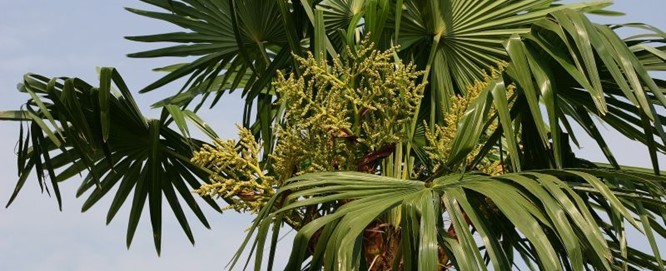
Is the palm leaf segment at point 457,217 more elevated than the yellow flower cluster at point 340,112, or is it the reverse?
the yellow flower cluster at point 340,112

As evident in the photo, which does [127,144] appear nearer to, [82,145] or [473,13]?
[82,145]

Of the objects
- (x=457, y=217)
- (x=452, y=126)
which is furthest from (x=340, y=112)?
(x=457, y=217)

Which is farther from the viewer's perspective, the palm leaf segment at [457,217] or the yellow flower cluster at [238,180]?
the yellow flower cluster at [238,180]

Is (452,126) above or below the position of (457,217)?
above

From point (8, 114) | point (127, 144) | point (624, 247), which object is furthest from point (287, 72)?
point (624, 247)

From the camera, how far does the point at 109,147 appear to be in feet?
15.1

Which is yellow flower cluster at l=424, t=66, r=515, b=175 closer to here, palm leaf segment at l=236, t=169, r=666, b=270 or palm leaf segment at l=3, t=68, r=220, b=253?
palm leaf segment at l=236, t=169, r=666, b=270

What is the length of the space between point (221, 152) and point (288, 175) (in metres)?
0.23

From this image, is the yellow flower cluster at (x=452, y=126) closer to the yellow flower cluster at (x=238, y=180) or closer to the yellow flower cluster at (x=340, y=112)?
the yellow flower cluster at (x=340, y=112)

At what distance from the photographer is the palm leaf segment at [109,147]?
13.5 feet

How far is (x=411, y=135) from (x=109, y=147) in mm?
1457

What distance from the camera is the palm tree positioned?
2955mm

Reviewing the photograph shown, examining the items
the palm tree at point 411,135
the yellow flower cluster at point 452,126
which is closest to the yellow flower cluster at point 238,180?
the palm tree at point 411,135

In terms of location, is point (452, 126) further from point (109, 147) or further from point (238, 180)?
point (109, 147)
